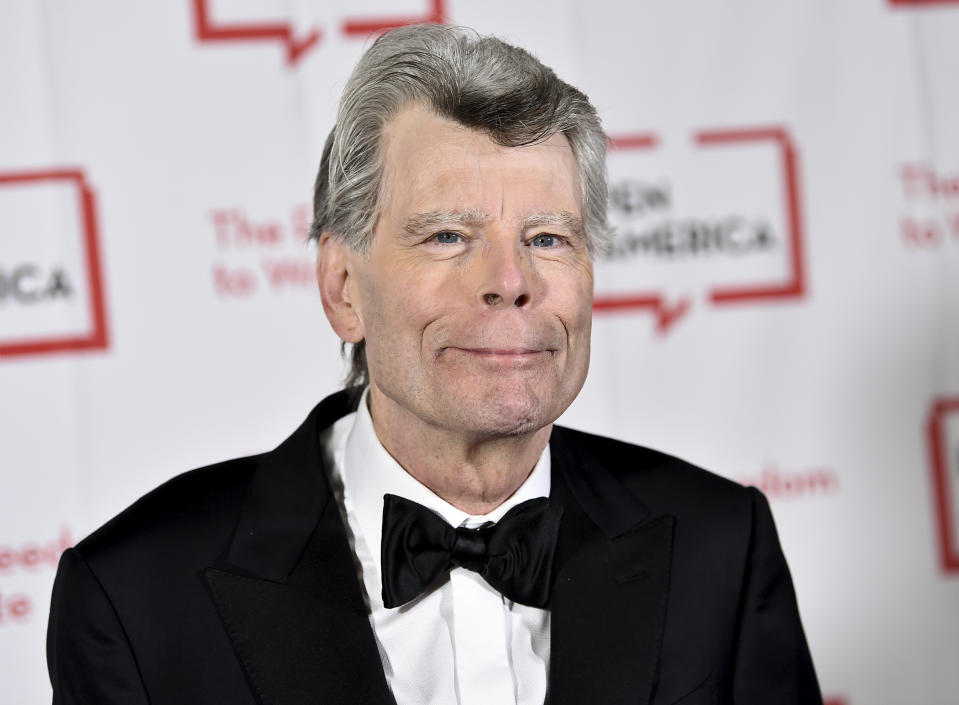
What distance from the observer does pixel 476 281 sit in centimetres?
158

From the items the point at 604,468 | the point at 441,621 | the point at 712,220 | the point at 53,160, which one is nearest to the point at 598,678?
the point at 441,621

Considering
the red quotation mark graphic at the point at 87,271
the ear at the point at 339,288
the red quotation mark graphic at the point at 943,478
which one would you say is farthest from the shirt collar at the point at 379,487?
the red quotation mark graphic at the point at 943,478

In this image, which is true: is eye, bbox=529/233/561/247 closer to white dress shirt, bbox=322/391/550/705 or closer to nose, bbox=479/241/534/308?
nose, bbox=479/241/534/308

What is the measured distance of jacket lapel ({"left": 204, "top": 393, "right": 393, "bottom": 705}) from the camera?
5.11 ft

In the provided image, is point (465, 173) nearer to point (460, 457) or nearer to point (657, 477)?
point (460, 457)

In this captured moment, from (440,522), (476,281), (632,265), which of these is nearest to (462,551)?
(440,522)

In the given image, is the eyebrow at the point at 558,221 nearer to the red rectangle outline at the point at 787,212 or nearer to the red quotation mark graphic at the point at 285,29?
the red quotation mark graphic at the point at 285,29

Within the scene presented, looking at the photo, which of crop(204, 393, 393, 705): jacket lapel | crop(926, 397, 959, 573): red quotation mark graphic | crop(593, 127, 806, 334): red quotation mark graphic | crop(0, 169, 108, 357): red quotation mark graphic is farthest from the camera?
crop(926, 397, 959, 573): red quotation mark graphic

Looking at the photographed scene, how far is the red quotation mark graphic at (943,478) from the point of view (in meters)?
3.06

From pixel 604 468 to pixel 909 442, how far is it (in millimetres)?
1463

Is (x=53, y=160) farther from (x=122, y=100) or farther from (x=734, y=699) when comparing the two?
(x=734, y=699)

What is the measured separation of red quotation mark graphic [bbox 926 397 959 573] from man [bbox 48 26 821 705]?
142cm

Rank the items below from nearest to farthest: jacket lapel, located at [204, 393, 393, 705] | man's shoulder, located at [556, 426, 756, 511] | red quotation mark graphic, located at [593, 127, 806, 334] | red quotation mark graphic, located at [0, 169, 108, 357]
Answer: jacket lapel, located at [204, 393, 393, 705]
man's shoulder, located at [556, 426, 756, 511]
red quotation mark graphic, located at [0, 169, 108, 357]
red quotation mark graphic, located at [593, 127, 806, 334]

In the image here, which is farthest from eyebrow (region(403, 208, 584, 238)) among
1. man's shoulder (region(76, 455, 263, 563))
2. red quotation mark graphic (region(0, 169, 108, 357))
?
red quotation mark graphic (region(0, 169, 108, 357))
